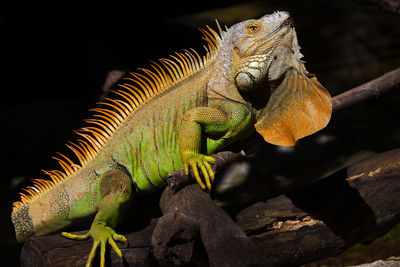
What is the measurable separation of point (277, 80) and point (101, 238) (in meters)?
1.39

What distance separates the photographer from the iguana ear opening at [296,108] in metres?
2.48

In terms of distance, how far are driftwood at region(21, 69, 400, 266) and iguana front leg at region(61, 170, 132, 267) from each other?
0.22 ft

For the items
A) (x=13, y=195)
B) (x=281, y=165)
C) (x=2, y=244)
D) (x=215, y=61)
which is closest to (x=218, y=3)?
(x=281, y=165)

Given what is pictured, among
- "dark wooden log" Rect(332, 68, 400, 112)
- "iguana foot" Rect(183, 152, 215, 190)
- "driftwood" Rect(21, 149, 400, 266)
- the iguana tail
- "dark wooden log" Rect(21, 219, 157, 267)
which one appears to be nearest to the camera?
"driftwood" Rect(21, 149, 400, 266)

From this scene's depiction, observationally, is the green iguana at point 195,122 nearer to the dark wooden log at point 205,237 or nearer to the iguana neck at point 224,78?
the iguana neck at point 224,78

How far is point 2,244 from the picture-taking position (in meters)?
2.77

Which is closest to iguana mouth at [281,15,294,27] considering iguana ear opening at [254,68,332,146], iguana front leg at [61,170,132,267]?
iguana ear opening at [254,68,332,146]

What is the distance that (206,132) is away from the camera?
254cm

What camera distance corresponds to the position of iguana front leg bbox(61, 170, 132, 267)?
214cm

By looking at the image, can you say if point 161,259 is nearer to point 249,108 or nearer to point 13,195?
point 249,108

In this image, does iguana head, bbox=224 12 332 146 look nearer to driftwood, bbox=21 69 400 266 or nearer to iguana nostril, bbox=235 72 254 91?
iguana nostril, bbox=235 72 254 91

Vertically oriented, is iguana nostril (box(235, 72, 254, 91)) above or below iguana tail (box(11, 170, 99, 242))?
above

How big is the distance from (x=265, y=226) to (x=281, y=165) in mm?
2376

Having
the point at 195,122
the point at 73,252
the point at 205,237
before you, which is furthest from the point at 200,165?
the point at 73,252
